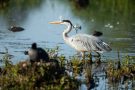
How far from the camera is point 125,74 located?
39.4 ft

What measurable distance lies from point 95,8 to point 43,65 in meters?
19.0

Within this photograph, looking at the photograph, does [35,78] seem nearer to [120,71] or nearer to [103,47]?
[120,71]

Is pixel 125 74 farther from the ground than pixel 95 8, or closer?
closer

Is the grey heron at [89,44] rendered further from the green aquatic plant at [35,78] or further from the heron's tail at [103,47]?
the green aquatic plant at [35,78]

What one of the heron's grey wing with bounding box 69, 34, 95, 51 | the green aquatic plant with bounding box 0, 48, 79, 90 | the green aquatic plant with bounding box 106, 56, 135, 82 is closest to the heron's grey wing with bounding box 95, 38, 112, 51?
the heron's grey wing with bounding box 69, 34, 95, 51

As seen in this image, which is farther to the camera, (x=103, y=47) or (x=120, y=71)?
(x=103, y=47)

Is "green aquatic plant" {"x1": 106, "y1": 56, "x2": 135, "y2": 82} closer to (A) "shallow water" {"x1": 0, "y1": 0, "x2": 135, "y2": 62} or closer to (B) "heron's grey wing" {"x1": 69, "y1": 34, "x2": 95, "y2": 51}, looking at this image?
(B) "heron's grey wing" {"x1": 69, "y1": 34, "x2": 95, "y2": 51}

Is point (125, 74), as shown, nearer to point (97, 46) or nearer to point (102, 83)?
point (102, 83)

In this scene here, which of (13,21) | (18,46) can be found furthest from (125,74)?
(13,21)

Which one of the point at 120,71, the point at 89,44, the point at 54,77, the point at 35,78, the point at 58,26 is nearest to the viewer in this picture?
the point at 35,78

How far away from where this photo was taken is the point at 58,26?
21766 millimetres

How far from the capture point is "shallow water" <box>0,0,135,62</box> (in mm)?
16641

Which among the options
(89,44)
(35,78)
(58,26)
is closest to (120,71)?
(89,44)

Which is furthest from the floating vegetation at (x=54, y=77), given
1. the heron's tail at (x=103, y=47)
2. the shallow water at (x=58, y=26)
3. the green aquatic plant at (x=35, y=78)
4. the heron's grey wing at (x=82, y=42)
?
the shallow water at (x=58, y=26)
